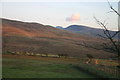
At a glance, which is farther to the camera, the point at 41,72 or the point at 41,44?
the point at 41,44

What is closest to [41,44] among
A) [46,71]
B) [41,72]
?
[46,71]

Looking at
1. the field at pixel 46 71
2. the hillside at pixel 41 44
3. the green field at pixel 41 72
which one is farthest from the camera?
the hillside at pixel 41 44

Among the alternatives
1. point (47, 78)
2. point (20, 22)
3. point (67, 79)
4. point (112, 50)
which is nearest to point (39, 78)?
point (47, 78)

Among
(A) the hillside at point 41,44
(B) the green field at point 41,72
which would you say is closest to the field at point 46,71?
(B) the green field at point 41,72

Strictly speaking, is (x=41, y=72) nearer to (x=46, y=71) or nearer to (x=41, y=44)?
(x=46, y=71)

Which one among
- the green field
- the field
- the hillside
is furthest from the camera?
the hillside

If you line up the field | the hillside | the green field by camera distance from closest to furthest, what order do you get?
the green field
the field
the hillside

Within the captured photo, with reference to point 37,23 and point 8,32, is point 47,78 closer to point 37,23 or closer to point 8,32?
point 8,32

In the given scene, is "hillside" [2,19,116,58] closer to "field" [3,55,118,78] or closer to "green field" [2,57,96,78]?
"field" [3,55,118,78]

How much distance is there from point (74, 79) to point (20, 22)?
Answer: 12745cm

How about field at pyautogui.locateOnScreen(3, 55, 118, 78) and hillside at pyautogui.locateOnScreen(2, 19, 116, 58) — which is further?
hillside at pyautogui.locateOnScreen(2, 19, 116, 58)

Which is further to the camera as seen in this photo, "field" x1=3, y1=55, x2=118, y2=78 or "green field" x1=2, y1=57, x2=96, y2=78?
"field" x1=3, y1=55, x2=118, y2=78

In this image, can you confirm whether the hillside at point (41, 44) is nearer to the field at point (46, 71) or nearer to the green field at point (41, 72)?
the field at point (46, 71)

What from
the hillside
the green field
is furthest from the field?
the hillside
